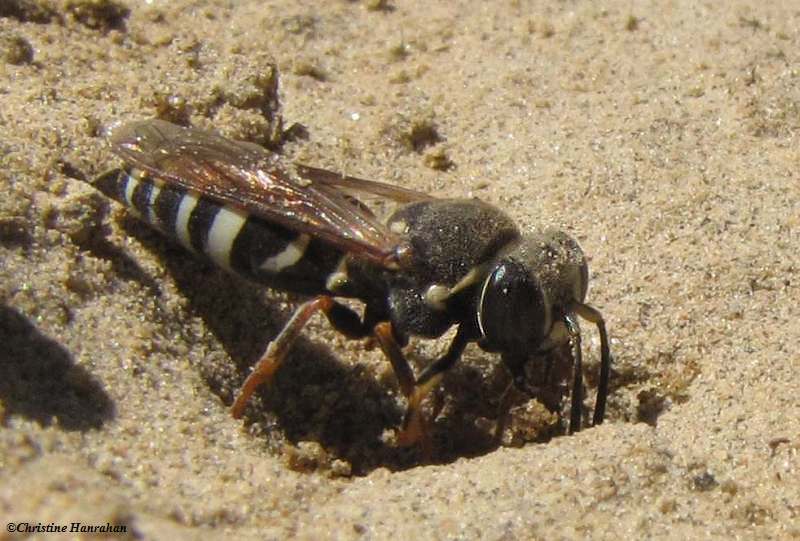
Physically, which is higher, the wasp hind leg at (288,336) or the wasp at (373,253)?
the wasp at (373,253)

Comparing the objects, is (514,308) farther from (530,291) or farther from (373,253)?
(373,253)

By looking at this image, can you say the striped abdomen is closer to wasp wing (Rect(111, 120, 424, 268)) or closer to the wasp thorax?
wasp wing (Rect(111, 120, 424, 268))

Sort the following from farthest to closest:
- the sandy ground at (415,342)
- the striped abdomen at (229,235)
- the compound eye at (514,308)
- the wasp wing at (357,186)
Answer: the wasp wing at (357,186), the striped abdomen at (229,235), the compound eye at (514,308), the sandy ground at (415,342)

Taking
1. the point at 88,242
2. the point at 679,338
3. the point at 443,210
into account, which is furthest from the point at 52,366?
the point at 679,338

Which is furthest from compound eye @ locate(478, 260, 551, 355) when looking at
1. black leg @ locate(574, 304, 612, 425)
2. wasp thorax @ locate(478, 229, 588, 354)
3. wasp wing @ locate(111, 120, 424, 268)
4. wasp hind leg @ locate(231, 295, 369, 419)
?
wasp hind leg @ locate(231, 295, 369, 419)

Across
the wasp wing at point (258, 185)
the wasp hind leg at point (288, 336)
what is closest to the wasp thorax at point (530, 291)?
the wasp wing at point (258, 185)

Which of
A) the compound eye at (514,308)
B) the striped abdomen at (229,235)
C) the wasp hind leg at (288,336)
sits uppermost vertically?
the compound eye at (514,308)

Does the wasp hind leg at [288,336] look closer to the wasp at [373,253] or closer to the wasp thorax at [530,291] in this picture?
the wasp at [373,253]
